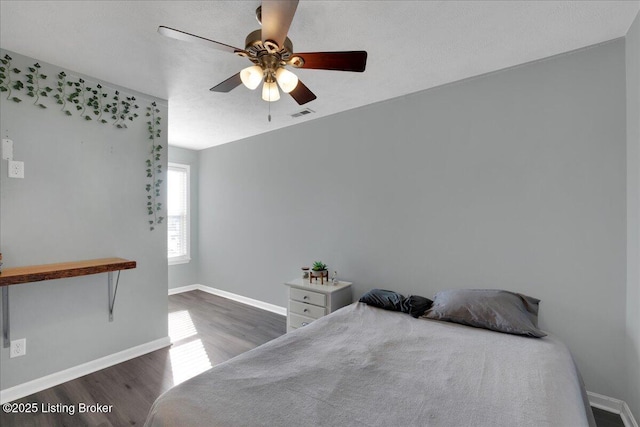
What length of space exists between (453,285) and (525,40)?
2003mm

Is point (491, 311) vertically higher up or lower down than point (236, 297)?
higher up

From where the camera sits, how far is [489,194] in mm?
2543

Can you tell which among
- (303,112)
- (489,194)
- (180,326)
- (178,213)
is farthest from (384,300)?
(178,213)

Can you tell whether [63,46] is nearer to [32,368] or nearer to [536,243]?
[32,368]

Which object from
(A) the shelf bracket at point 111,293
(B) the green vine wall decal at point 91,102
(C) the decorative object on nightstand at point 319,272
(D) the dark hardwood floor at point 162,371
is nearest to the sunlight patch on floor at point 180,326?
(D) the dark hardwood floor at point 162,371

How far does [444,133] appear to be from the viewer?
279 cm

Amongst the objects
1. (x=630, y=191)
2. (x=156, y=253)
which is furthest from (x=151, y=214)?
(x=630, y=191)

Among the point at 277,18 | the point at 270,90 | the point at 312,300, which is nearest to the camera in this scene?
the point at 277,18

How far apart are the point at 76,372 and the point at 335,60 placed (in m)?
3.30

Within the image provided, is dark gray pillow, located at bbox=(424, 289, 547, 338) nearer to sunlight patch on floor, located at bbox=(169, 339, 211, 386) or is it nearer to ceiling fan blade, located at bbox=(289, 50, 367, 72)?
ceiling fan blade, located at bbox=(289, 50, 367, 72)

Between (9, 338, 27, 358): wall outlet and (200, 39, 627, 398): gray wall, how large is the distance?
2571mm

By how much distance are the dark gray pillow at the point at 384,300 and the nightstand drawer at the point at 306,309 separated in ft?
1.98

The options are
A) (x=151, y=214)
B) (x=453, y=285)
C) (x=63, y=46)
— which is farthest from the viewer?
(x=151, y=214)

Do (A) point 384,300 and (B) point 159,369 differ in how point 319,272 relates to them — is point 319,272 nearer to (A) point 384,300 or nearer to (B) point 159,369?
(A) point 384,300
